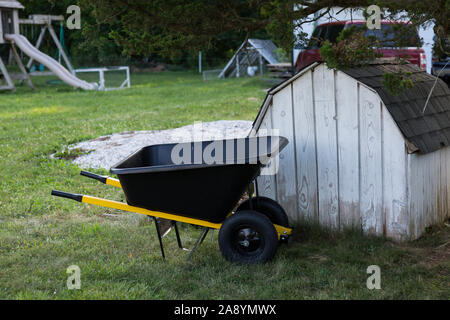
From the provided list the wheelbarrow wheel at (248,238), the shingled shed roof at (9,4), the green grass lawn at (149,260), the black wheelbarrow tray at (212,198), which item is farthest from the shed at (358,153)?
the shingled shed roof at (9,4)

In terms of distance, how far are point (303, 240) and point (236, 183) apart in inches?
42.0

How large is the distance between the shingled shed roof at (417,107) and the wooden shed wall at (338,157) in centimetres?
10

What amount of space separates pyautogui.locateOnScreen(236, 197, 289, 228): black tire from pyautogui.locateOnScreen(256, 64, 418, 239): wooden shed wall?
0.42m

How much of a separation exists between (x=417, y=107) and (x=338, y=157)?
839 mm

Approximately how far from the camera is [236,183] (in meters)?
3.85

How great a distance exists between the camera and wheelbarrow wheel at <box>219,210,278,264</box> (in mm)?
3883

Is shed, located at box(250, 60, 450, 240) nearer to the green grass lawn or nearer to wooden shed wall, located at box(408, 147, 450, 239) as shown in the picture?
wooden shed wall, located at box(408, 147, 450, 239)

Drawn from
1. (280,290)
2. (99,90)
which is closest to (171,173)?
(280,290)

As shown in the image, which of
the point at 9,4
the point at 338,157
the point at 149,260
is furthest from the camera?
the point at 9,4

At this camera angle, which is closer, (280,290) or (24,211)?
(280,290)

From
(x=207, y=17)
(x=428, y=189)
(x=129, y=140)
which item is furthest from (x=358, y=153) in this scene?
(x=129, y=140)

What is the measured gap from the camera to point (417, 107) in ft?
15.1

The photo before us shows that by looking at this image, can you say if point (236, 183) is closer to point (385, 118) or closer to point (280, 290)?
point (280, 290)

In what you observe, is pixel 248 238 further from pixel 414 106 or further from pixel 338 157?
pixel 414 106
